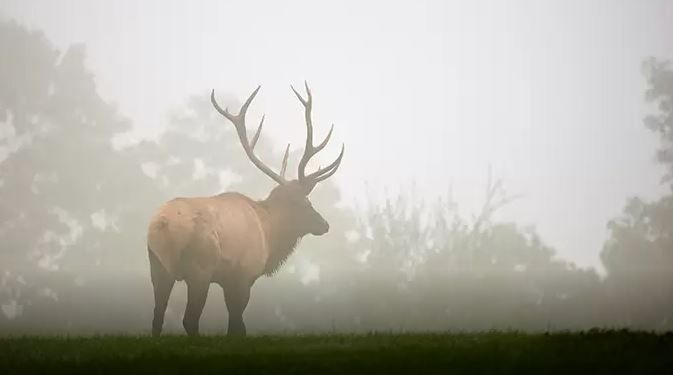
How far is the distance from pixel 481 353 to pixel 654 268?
20.9 feet

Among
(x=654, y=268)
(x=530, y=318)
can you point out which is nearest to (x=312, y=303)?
(x=530, y=318)

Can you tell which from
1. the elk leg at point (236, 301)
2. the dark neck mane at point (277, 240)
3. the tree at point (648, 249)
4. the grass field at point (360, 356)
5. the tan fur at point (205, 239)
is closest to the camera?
the grass field at point (360, 356)

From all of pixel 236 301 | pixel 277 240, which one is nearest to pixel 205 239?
pixel 236 301

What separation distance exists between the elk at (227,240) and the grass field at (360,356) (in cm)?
118

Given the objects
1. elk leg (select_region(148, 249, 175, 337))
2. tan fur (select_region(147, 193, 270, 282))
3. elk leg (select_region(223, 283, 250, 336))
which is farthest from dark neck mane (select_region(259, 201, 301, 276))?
elk leg (select_region(148, 249, 175, 337))

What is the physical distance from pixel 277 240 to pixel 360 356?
2.90m

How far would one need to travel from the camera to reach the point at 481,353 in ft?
14.3

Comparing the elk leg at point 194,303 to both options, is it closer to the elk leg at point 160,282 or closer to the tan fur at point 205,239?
the tan fur at point 205,239

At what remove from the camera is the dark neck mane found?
707cm

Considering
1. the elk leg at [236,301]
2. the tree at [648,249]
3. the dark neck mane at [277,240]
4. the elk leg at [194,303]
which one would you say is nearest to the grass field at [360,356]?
the elk leg at [194,303]

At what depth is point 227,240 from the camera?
643 cm

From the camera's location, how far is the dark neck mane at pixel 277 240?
7066mm

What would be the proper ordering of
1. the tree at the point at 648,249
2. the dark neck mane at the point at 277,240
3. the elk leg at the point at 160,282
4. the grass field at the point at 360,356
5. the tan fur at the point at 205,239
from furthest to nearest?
the tree at the point at 648,249 → the dark neck mane at the point at 277,240 → the elk leg at the point at 160,282 → the tan fur at the point at 205,239 → the grass field at the point at 360,356

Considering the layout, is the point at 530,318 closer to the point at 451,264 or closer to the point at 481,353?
the point at 451,264
